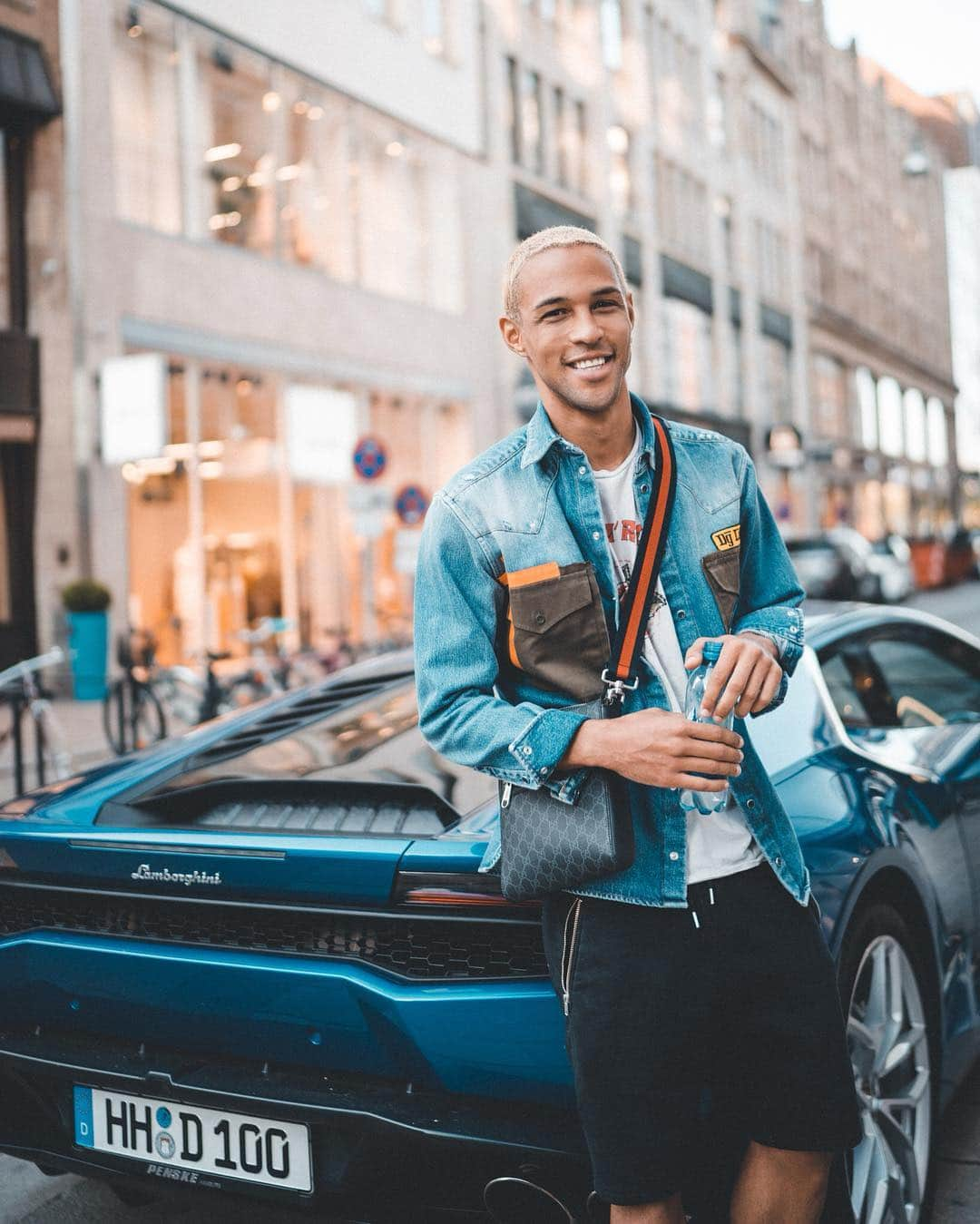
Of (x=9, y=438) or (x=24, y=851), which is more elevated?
(x=9, y=438)

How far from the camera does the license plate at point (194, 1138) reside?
7.33ft

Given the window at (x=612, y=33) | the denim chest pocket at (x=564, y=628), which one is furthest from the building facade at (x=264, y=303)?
the denim chest pocket at (x=564, y=628)

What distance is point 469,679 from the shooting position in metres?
1.83

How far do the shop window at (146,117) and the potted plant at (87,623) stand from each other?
4.85 m

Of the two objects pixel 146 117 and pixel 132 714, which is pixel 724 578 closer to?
pixel 132 714

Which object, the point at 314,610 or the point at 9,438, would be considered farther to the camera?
the point at 314,610

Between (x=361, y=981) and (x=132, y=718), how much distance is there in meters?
8.65

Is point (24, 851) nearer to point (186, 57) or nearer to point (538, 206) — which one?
point (186, 57)

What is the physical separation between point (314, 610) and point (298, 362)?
11.7 ft

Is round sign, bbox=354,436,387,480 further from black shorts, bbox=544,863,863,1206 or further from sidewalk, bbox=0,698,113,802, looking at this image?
black shorts, bbox=544,863,863,1206

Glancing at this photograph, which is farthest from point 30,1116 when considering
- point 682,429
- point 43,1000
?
point 682,429

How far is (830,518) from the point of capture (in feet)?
143

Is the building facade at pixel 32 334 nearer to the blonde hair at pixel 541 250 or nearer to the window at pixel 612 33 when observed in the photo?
the blonde hair at pixel 541 250

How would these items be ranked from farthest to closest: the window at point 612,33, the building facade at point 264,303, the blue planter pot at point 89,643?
the window at point 612,33, the building facade at point 264,303, the blue planter pot at point 89,643
